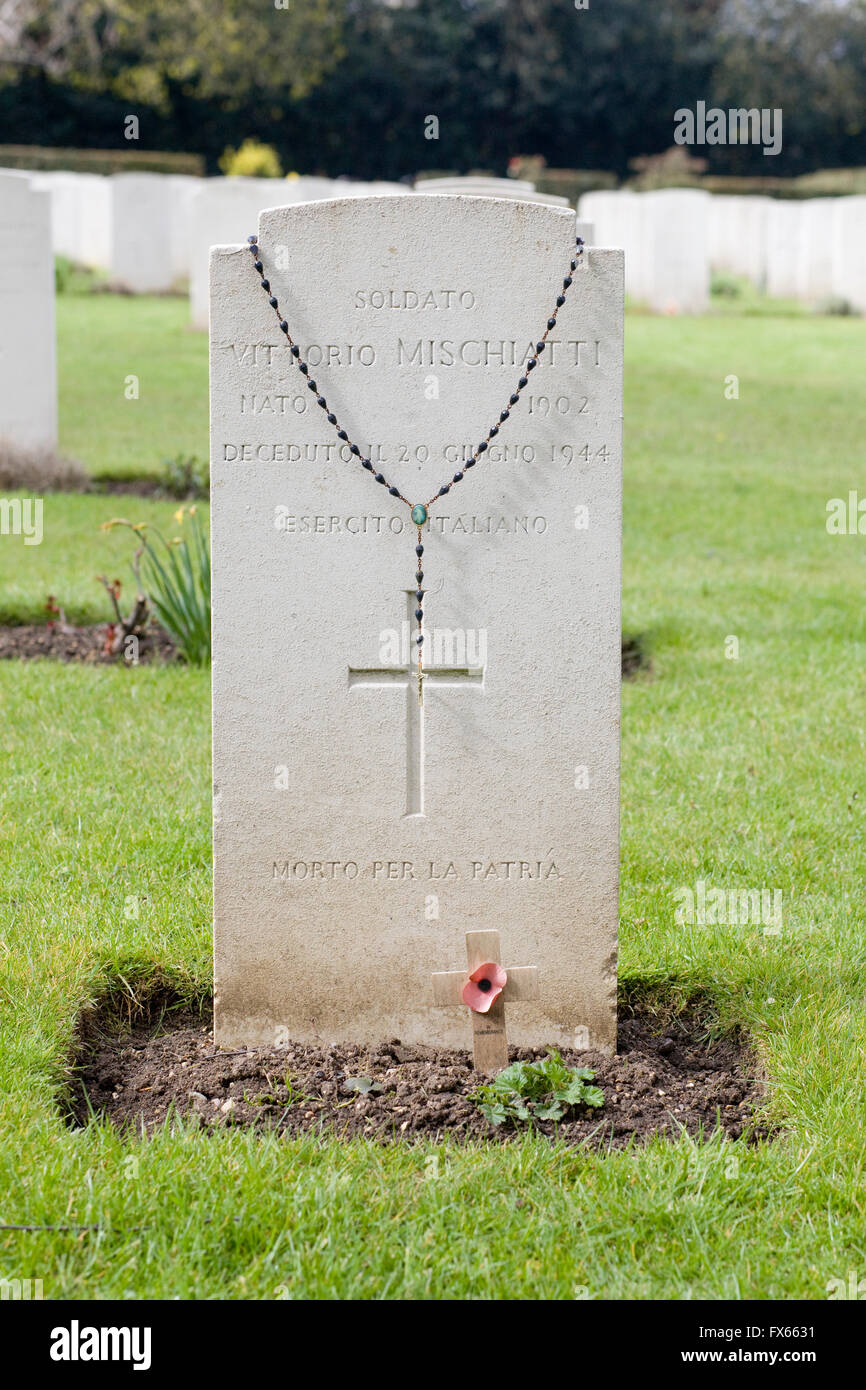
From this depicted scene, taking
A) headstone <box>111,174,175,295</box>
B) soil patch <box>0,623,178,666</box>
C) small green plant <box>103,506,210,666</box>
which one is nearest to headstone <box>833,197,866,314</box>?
headstone <box>111,174,175,295</box>

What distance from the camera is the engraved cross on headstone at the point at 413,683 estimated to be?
3.13 metres

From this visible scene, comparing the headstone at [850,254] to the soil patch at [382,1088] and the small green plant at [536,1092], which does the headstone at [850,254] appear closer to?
the soil patch at [382,1088]

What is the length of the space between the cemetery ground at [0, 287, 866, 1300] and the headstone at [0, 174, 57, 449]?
1.80 metres

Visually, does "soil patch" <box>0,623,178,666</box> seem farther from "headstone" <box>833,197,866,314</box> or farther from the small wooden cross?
"headstone" <box>833,197,866,314</box>

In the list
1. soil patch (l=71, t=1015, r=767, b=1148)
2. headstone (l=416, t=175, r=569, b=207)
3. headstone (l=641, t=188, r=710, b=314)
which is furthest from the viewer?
headstone (l=641, t=188, r=710, b=314)

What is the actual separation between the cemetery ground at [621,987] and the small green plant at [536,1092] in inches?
3.6

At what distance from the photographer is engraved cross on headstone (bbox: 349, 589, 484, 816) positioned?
313 cm

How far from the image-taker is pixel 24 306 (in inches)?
351

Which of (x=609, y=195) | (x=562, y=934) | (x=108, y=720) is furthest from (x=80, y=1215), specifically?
(x=609, y=195)

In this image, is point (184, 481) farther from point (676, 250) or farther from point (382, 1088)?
point (676, 250)

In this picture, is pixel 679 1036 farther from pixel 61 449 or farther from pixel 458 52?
pixel 458 52

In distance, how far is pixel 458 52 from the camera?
41.5 metres

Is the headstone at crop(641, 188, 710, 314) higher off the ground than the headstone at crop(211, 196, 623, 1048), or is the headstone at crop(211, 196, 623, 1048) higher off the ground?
the headstone at crop(641, 188, 710, 314)

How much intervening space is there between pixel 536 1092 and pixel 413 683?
0.88 m
